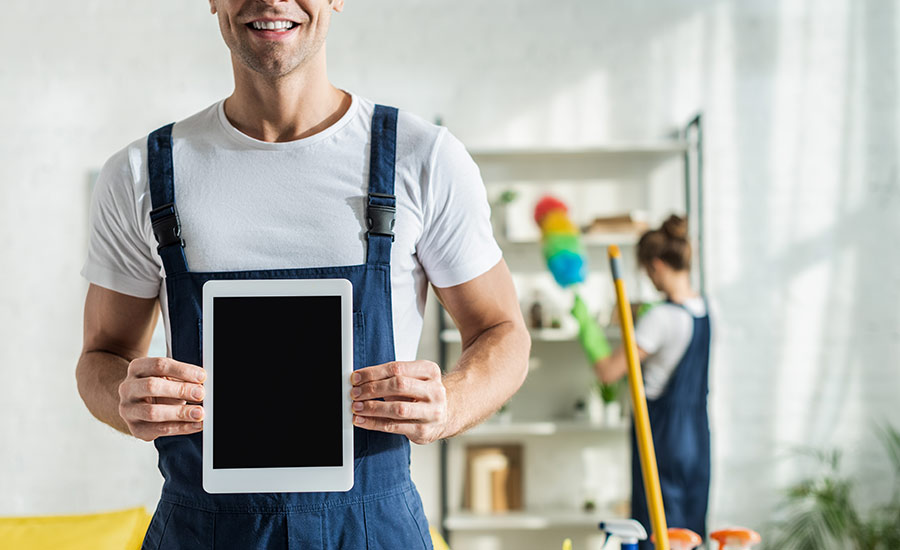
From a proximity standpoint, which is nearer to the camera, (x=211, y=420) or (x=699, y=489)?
(x=211, y=420)

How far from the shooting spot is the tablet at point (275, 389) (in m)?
0.94

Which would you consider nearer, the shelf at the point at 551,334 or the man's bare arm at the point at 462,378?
the man's bare arm at the point at 462,378

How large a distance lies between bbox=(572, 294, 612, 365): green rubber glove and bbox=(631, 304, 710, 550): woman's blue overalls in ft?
0.96

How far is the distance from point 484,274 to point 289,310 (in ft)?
1.06

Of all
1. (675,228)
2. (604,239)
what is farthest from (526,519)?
(675,228)

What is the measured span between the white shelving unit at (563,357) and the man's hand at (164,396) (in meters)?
2.71

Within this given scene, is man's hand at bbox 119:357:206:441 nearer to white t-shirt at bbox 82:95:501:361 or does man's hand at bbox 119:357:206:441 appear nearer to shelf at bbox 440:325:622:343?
white t-shirt at bbox 82:95:501:361

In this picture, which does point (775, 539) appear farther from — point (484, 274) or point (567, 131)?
point (484, 274)

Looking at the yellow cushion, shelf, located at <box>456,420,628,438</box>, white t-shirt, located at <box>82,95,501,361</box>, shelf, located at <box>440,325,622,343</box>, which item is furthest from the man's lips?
shelf, located at <box>456,420,628,438</box>

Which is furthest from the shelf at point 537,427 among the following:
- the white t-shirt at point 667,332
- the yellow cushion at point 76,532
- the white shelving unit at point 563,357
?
the yellow cushion at point 76,532

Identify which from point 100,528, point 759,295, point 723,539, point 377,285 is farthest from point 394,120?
point 759,295

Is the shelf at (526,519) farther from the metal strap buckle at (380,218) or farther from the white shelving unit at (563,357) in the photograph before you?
the metal strap buckle at (380,218)

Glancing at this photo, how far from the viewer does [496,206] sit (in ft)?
12.5

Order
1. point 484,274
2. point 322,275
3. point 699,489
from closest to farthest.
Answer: point 322,275
point 484,274
point 699,489
